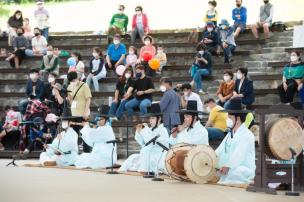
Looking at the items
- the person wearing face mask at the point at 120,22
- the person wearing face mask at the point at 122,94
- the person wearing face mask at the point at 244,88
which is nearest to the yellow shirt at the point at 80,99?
the person wearing face mask at the point at 122,94

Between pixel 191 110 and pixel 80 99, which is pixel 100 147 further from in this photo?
pixel 191 110

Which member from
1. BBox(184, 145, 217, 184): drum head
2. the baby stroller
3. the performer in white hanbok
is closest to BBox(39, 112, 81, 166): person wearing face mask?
the baby stroller

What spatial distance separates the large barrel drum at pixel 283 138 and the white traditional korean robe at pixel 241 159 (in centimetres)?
121

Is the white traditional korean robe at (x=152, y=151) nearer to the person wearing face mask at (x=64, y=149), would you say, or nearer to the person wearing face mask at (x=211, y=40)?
the person wearing face mask at (x=64, y=149)

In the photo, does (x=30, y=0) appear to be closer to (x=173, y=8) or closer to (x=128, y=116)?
(x=173, y=8)

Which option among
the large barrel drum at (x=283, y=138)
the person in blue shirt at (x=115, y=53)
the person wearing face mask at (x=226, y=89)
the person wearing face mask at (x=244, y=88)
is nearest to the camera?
the large barrel drum at (x=283, y=138)

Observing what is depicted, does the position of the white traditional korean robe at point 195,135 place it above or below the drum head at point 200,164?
above

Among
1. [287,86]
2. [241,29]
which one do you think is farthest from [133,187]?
[241,29]

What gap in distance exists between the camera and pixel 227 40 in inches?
1030

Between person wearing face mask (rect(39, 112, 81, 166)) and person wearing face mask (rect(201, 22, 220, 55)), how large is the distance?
7.01 meters

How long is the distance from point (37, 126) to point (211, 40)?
238 inches

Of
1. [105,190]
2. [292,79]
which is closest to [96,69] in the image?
[292,79]

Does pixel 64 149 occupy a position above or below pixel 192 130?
below

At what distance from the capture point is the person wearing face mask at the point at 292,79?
21.8 m
